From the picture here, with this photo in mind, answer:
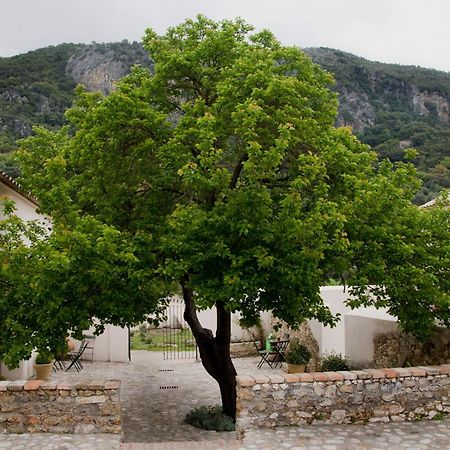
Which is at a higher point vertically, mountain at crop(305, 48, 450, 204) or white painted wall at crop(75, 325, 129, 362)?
mountain at crop(305, 48, 450, 204)

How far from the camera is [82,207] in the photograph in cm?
1130

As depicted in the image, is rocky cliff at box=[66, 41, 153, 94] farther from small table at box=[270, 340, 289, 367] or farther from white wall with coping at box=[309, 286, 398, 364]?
white wall with coping at box=[309, 286, 398, 364]

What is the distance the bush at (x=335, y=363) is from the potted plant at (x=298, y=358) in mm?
1488

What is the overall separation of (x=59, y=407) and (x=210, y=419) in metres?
4.25

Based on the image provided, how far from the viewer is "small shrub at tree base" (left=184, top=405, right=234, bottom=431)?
11266 mm

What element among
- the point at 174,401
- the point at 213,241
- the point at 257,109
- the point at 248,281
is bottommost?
the point at 174,401

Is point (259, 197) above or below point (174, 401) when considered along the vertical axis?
above

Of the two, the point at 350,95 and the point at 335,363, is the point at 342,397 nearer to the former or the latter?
the point at 335,363

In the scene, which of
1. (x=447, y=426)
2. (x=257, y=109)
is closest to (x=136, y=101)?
(x=257, y=109)

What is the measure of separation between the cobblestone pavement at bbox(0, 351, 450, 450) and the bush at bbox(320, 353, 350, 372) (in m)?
3.15

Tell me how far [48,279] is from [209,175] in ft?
10.6

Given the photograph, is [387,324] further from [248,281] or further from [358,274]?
[248,281]

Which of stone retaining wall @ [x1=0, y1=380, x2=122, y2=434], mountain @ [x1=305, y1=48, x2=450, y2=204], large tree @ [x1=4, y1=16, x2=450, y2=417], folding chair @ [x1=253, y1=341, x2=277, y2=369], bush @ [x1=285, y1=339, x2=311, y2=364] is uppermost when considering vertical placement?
mountain @ [x1=305, y1=48, x2=450, y2=204]

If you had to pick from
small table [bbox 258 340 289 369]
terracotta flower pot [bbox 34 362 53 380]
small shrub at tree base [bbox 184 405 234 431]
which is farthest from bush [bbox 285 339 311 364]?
terracotta flower pot [bbox 34 362 53 380]
